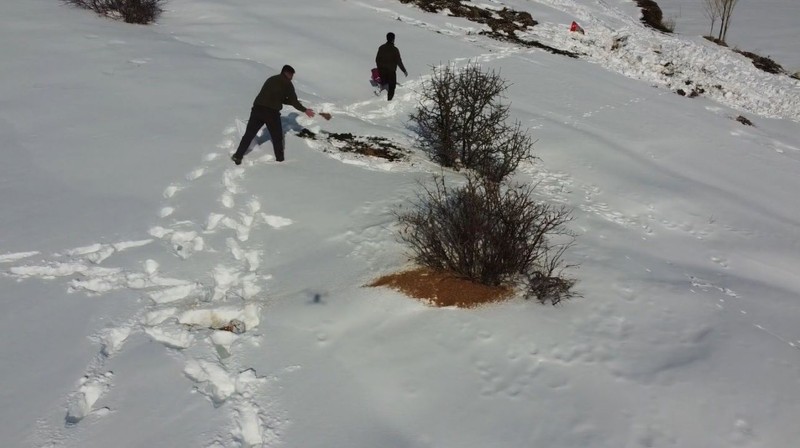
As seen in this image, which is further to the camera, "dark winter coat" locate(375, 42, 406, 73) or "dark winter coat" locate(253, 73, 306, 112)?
"dark winter coat" locate(375, 42, 406, 73)

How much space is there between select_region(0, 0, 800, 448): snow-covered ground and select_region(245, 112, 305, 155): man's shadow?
0.35 feet

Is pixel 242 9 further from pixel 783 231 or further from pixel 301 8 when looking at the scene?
pixel 783 231

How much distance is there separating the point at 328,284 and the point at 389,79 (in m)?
5.84

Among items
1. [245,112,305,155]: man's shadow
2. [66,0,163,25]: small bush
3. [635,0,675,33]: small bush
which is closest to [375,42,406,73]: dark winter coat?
[245,112,305,155]: man's shadow

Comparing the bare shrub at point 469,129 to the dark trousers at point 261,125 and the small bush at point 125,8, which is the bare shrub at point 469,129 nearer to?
the dark trousers at point 261,125

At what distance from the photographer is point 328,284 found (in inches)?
175

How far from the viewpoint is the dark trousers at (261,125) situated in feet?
20.5

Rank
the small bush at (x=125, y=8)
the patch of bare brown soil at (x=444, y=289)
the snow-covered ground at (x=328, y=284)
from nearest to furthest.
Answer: the snow-covered ground at (x=328, y=284) → the patch of bare brown soil at (x=444, y=289) → the small bush at (x=125, y=8)

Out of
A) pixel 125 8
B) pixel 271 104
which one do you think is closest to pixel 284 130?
pixel 271 104

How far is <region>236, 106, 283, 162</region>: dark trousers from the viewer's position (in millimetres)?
6242

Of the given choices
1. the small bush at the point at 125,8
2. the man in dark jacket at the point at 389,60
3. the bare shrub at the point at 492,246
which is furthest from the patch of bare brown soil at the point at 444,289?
the small bush at the point at 125,8

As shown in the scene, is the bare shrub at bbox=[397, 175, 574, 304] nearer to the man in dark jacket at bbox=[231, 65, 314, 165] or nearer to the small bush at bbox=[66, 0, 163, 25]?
the man in dark jacket at bbox=[231, 65, 314, 165]

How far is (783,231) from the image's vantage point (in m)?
6.84

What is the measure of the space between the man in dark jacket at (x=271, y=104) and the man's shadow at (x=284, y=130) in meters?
A: 0.49
